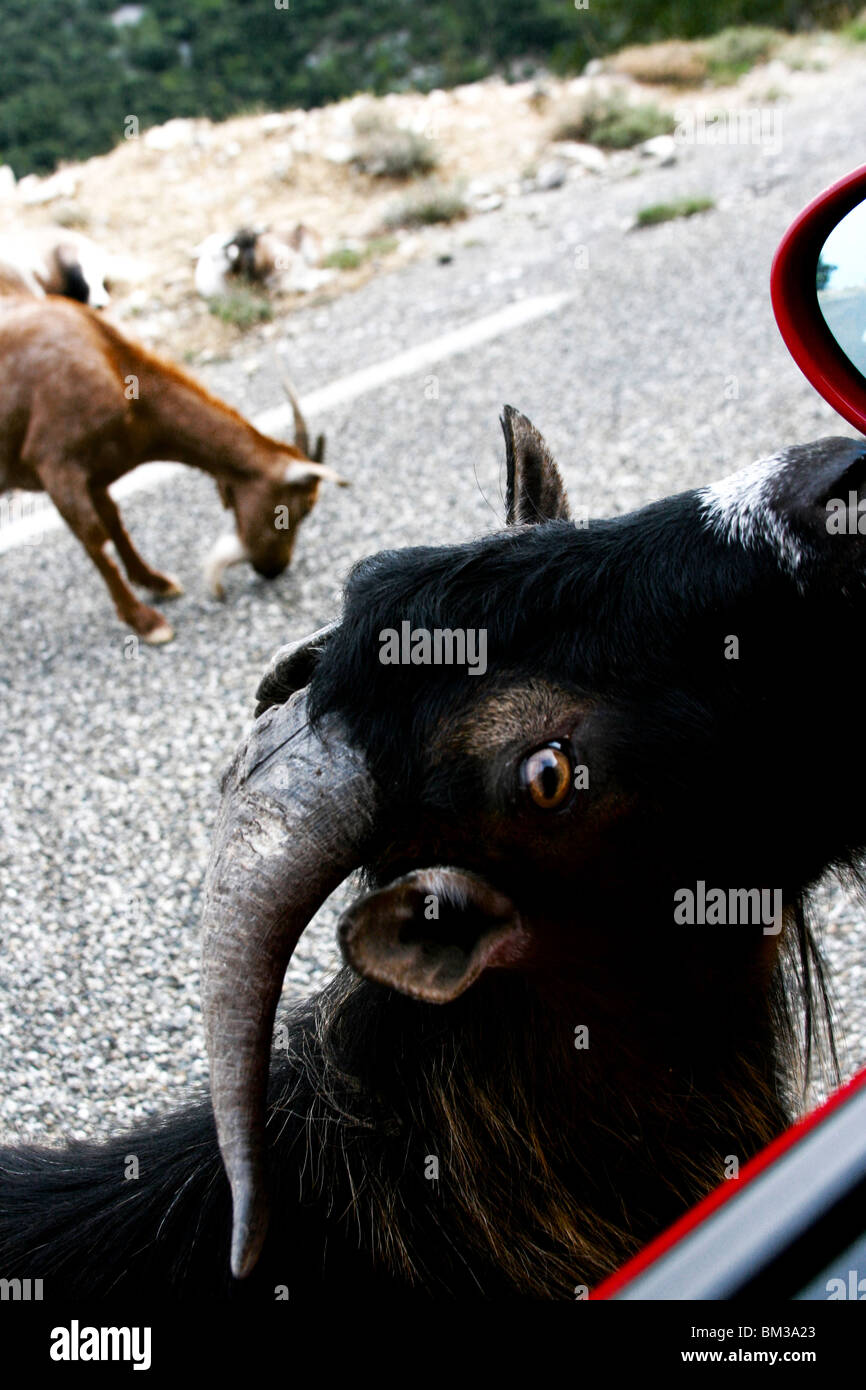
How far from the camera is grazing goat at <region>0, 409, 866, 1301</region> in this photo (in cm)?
177

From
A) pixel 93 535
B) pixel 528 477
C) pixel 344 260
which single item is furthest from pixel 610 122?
pixel 528 477

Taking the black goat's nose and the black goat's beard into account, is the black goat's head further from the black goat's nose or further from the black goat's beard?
the black goat's nose

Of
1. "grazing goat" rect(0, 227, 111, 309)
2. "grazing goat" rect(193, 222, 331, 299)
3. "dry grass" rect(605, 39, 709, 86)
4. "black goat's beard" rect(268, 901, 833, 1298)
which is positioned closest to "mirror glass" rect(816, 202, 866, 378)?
"black goat's beard" rect(268, 901, 833, 1298)

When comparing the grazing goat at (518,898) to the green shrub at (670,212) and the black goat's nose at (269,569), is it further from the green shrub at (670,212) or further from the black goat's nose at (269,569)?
the green shrub at (670,212)

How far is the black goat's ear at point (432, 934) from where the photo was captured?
173 cm

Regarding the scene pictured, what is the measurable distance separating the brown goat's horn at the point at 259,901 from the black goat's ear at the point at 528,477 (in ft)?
2.31

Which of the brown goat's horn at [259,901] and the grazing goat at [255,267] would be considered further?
the grazing goat at [255,267]

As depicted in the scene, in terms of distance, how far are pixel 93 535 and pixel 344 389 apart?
255 cm

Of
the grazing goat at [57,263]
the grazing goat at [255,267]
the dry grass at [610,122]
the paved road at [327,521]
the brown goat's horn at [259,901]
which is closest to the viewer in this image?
the brown goat's horn at [259,901]

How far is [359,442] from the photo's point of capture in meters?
7.34

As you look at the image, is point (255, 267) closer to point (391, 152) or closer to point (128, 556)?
point (391, 152)

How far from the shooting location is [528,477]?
2.38 m

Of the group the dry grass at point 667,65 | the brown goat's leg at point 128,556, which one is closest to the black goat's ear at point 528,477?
the brown goat's leg at point 128,556

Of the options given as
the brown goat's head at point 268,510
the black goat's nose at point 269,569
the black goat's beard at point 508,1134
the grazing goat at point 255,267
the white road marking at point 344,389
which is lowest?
the black goat's beard at point 508,1134
